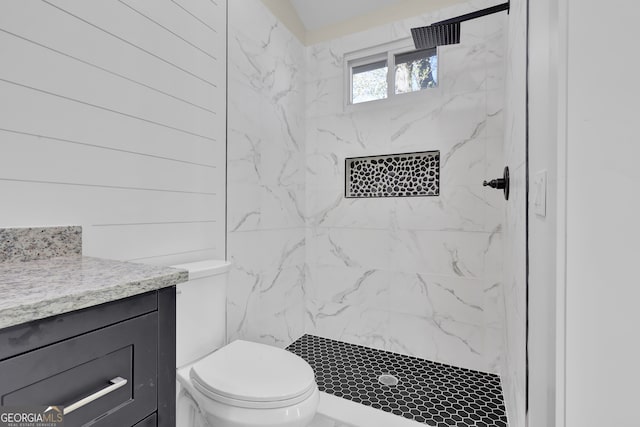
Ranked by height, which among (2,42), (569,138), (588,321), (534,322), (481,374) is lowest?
(481,374)

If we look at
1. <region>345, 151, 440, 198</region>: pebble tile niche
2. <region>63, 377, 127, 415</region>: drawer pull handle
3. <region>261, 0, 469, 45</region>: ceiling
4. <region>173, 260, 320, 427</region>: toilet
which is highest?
<region>261, 0, 469, 45</region>: ceiling

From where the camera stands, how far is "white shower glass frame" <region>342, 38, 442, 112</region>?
221 centimetres

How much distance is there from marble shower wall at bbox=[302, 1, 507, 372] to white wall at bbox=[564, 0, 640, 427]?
1.51 metres

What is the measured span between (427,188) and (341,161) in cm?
68

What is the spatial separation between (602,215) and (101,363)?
90 cm

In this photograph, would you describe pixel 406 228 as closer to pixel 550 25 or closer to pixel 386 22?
pixel 386 22

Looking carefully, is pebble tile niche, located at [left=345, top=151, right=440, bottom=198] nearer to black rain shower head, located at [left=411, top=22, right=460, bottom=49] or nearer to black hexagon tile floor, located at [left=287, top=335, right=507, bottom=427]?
black rain shower head, located at [left=411, top=22, right=460, bottom=49]

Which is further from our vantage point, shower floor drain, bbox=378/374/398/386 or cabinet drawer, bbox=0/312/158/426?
shower floor drain, bbox=378/374/398/386

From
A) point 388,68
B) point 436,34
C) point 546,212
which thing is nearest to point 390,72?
point 388,68

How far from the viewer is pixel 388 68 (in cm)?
232

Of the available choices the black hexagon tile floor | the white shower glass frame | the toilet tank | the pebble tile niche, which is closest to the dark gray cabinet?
the toilet tank

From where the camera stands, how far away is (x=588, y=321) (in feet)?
1.72

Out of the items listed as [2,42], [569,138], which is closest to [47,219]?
[2,42]

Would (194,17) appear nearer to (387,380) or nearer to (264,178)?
(264,178)
